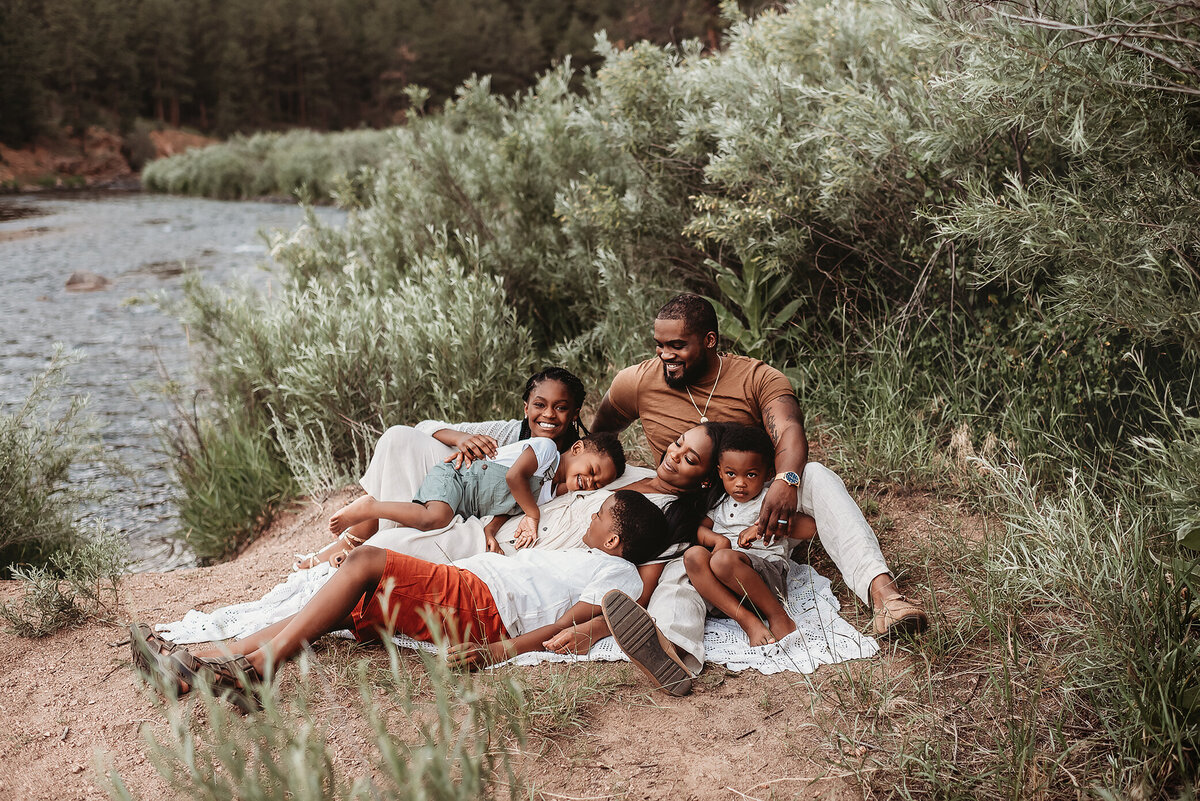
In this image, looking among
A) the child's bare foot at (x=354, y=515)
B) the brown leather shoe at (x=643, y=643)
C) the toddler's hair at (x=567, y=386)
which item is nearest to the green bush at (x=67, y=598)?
the child's bare foot at (x=354, y=515)

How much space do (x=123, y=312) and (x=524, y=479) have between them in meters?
9.62

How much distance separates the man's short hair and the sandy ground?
1274 millimetres

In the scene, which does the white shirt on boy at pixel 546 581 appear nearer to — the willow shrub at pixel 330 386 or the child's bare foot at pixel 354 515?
the child's bare foot at pixel 354 515

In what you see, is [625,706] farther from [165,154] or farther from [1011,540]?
[165,154]

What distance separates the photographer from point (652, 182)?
5891 mm

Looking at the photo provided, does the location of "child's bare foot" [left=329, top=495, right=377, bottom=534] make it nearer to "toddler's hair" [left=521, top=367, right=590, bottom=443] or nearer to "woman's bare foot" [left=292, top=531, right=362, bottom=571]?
"woman's bare foot" [left=292, top=531, right=362, bottom=571]

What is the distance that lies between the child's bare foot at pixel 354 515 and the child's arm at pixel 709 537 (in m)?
1.37

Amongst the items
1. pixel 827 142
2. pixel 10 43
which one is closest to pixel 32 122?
pixel 10 43

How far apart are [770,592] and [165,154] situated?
40.0 metres

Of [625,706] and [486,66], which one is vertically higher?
[486,66]

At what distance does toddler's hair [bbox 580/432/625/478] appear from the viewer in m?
3.70

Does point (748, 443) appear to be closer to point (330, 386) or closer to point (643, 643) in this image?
point (643, 643)

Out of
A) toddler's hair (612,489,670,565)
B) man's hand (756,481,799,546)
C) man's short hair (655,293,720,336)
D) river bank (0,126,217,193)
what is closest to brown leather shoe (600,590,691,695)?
toddler's hair (612,489,670,565)

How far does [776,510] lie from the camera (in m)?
3.10
